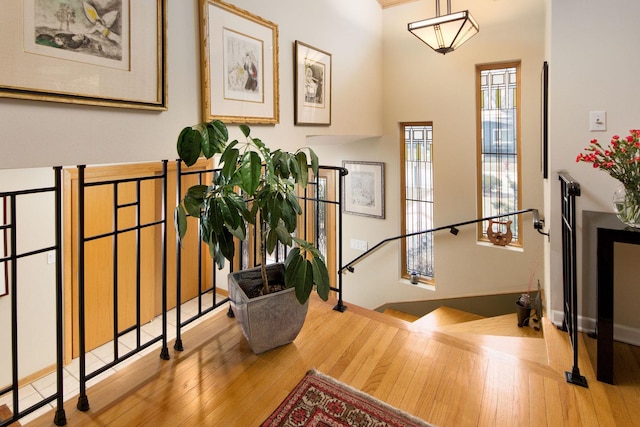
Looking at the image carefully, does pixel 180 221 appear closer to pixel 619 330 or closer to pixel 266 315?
pixel 266 315

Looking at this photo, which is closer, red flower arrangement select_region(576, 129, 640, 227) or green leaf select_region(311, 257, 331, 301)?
red flower arrangement select_region(576, 129, 640, 227)

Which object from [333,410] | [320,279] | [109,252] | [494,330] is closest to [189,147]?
[320,279]

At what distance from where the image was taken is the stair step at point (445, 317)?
3.87 metres

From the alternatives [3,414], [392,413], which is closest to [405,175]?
[392,413]

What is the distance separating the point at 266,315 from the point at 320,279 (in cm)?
34

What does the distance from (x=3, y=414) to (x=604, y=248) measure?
9.72ft

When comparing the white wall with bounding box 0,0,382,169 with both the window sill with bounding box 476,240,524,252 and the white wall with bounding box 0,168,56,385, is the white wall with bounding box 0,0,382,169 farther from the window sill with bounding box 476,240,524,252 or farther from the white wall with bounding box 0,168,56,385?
the white wall with bounding box 0,168,56,385

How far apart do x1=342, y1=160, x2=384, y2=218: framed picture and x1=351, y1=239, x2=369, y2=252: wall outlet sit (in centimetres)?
37

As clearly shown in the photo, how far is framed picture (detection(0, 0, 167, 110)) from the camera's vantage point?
54.6 inches

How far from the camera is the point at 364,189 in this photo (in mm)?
4875

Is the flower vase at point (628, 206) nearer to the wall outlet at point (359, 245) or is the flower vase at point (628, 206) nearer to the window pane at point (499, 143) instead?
the window pane at point (499, 143)

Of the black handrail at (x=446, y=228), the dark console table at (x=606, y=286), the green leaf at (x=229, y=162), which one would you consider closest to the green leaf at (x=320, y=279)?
the green leaf at (x=229, y=162)

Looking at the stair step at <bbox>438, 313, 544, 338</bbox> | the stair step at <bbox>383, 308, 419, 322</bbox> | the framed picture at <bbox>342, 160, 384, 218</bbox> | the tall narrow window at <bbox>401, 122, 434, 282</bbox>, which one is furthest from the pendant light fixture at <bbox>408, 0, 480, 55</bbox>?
the stair step at <bbox>383, 308, 419, 322</bbox>

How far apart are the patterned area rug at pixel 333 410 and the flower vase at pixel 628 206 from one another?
1.35 meters
